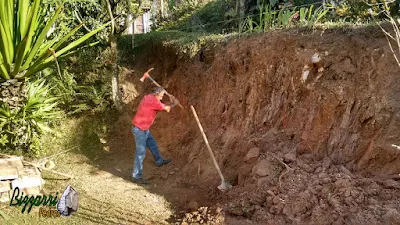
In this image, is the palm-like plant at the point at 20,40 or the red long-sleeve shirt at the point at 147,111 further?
the red long-sleeve shirt at the point at 147,111

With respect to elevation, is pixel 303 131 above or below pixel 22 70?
below

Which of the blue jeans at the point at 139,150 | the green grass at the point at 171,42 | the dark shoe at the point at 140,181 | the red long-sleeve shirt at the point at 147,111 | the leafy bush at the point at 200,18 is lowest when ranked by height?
the dark shoe at the point at 140,181

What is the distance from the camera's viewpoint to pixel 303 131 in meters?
5.32

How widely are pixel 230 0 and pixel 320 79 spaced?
6189 millimetres

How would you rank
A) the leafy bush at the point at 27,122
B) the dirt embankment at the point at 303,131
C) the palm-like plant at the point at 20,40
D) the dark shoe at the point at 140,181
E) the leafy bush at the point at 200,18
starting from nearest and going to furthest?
the dirt embankment at the point at 303,131 < the palm-like plant at the point at 20,40 < the leafy bush at the point at 27,122 < the dark shoe at the point at 140,181 < the leafy bush at the point at 200,18

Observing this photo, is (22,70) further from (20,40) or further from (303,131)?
(303,131)

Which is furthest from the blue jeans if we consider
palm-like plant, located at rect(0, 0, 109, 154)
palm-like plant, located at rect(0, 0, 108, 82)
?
palm-like plant, located at rect(0, 0, 108, 82)

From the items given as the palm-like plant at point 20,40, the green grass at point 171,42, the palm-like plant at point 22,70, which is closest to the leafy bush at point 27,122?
the palm-like plant at point 22,70

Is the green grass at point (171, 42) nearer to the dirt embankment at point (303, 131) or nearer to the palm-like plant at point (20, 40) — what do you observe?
the dirt embankment at point (303, 131)

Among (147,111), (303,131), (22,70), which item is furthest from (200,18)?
(303,131)

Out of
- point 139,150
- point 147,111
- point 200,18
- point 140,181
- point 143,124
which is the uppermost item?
point 200,18

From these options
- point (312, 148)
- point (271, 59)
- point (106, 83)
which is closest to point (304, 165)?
point (312, 148)

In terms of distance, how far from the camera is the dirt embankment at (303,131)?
4.34 m

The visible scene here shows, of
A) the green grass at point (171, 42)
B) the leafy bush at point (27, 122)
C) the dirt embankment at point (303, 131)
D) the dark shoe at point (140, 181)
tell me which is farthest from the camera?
the green grass at point (171, 42)
